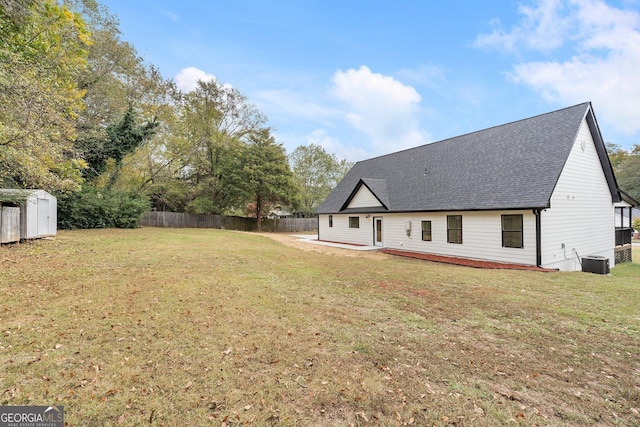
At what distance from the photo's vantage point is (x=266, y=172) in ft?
92.9

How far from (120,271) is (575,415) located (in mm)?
8854

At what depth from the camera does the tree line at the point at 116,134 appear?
6449 millimetres

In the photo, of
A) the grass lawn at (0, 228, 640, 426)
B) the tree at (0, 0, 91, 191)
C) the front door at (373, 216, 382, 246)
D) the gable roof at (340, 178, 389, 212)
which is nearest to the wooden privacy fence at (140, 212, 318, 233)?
the gable roof at (340, 178, 389, 212)

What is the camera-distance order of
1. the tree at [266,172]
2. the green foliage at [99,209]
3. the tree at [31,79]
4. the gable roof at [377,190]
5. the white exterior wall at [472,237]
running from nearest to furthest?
the tree at [31,79] < the white exterior wall at [472,237] < the gable roof at [377,190] < the green foliage at [99,209] < the tree at [266,172]

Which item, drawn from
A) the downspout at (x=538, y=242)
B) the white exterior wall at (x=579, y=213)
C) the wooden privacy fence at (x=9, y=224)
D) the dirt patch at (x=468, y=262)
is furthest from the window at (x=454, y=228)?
the wooden privacy fence at (x=9, y=224)

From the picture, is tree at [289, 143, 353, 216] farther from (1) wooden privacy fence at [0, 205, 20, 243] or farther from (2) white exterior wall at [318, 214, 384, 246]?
(1) wooden privacy fence at [0, 205, 20, 243]

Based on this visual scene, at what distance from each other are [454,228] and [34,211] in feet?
57.5

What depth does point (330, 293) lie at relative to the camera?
623cm

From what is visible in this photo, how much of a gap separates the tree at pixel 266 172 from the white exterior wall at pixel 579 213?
21833mm

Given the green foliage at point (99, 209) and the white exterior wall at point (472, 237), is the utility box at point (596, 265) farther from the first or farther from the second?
the green foliage at point (99, 209)

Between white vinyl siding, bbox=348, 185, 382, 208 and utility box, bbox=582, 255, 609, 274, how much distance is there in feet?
29.9

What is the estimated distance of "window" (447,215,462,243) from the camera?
1253 cm

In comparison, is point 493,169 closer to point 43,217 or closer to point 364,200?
point 364,200

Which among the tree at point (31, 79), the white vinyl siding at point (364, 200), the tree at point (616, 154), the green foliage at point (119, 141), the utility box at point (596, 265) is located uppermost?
the tree at point (616, 154)
